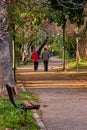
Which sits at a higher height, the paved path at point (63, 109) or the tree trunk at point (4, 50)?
the tree trunk at point (4, 50)

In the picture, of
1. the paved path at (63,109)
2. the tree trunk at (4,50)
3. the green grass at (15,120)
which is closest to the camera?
the green grass at (15,120)

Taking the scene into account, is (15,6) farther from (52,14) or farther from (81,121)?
(81,121)

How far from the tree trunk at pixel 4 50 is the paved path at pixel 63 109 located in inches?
53.7

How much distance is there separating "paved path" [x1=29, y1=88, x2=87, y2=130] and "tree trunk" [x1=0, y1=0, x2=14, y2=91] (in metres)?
1.37

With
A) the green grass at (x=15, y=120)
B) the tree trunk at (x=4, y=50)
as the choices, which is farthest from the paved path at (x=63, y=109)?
the tree trunk at (x=4, y=50)

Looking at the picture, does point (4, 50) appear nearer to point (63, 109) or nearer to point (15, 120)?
point (63, 109)

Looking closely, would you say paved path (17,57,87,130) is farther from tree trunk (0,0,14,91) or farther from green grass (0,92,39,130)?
tree trunk (0,0,14,91)

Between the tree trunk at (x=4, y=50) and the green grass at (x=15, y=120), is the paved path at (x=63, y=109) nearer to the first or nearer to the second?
the green grass at (x=15, y=120)

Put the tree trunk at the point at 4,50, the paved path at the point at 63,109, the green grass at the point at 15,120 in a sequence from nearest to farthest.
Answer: the green grass at the point at 15,120 < the paved path at the point at 63,109 < the tree trunk at the point at 4,50

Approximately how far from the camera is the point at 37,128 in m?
11.2

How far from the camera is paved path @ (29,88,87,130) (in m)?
12.0

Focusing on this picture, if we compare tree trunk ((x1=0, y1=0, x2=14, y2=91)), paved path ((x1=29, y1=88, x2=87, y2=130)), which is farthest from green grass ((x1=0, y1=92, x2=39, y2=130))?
tree trunk ((x1=0, y1=0, x2=14, y2=91))

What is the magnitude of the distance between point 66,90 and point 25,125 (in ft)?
34.2

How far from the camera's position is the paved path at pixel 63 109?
39.3 feet
